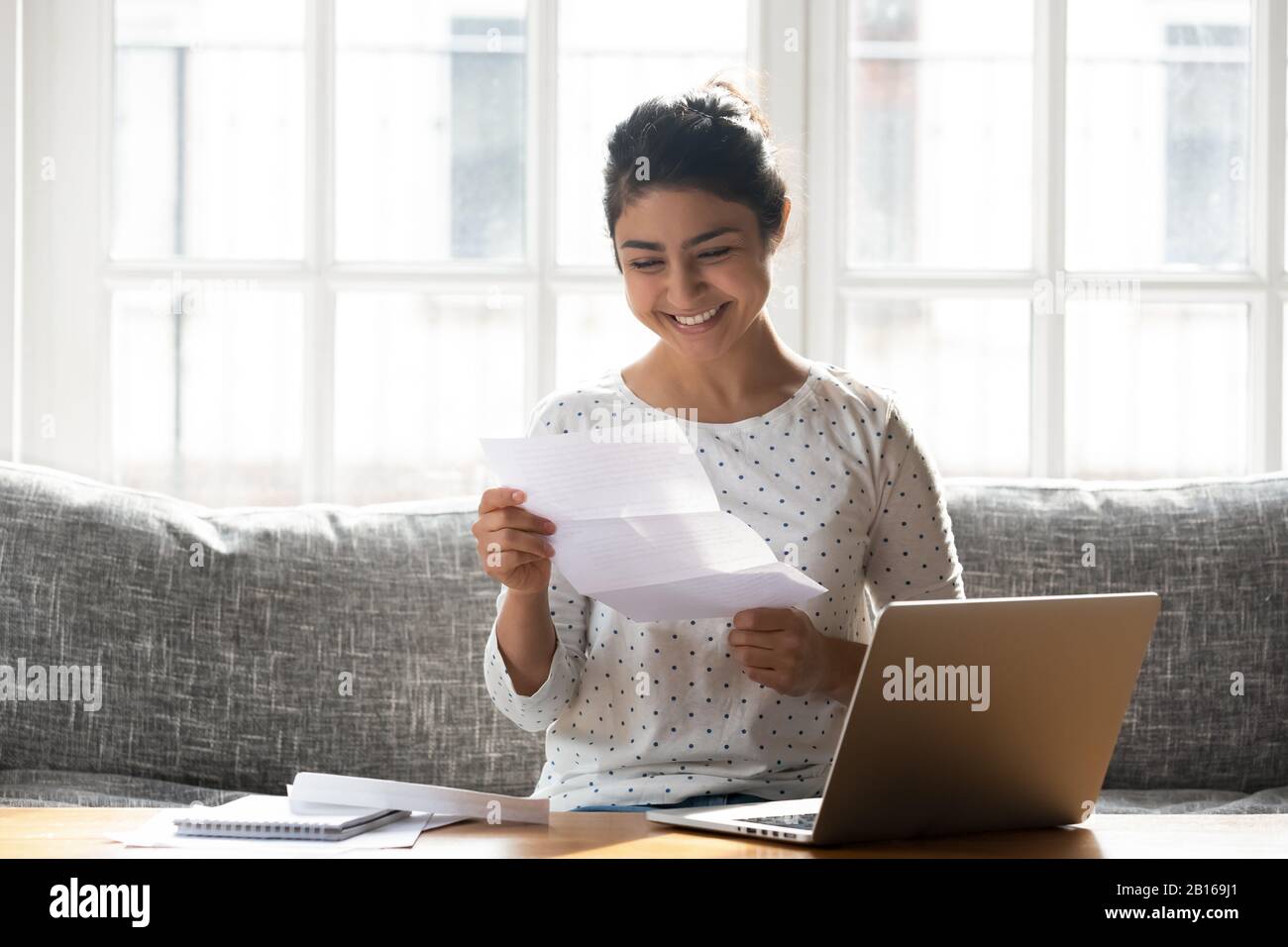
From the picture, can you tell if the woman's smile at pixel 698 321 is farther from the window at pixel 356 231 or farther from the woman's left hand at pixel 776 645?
the window at pixel 356 231

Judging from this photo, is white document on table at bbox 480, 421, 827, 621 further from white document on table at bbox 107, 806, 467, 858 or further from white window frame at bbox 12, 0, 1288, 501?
white window frame at bbox 12, 0, 1288, 501

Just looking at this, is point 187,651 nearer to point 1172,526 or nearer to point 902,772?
point 902,772

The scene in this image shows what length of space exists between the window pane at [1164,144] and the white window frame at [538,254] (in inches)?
1.6

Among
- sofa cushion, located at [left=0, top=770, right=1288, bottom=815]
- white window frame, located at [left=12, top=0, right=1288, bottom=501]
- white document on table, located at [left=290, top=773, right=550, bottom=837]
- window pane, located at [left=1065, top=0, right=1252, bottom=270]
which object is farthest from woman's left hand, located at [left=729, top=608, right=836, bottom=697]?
window pane, located at [left=1065, top=0, right=1252, bottom=270]

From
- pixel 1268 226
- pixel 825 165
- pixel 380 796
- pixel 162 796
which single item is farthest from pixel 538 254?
pixel 380 796

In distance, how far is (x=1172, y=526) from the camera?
1860 mm

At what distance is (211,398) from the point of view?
7.65 feet

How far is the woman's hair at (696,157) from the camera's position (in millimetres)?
1390

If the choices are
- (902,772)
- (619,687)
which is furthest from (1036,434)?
(902,772)

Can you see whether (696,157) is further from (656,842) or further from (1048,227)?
(1048,227)

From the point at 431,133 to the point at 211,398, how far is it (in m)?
0.59

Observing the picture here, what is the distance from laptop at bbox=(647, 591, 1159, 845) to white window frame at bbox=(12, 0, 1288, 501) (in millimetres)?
1388

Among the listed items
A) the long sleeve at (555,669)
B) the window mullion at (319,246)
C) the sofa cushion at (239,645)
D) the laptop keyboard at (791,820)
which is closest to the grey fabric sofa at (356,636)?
the sofa cushion at (239,645)
